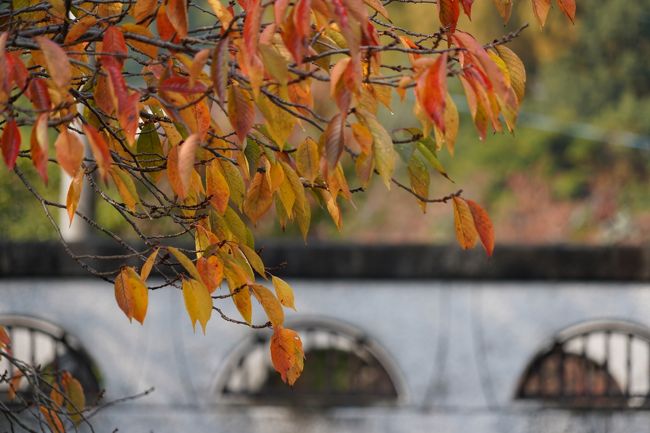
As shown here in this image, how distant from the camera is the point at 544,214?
1811 cm

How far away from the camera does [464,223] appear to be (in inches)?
85.4

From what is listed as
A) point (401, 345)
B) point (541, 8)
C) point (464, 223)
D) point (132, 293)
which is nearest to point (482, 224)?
point (464, 223)

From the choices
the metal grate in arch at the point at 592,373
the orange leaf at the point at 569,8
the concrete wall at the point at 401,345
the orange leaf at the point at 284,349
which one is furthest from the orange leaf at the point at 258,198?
the metal grate in arch at the point at 592,373

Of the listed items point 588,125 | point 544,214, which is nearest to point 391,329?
point 544,214

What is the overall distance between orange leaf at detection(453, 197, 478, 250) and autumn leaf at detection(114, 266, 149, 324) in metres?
0.63

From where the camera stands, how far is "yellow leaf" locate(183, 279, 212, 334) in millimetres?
1949

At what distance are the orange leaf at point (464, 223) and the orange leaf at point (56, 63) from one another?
2.65ft

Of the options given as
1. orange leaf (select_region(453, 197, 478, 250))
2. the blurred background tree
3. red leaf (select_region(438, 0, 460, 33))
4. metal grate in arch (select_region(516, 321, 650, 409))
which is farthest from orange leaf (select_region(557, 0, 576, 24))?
the blurred background tree

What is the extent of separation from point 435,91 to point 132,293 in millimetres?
731

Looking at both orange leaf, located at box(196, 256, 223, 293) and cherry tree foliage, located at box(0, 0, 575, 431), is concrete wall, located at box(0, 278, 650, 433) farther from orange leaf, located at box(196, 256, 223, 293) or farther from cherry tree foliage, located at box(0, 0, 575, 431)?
orange leaf, located at box(196, 256, 223, 293)

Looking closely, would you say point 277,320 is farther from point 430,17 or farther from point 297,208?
point 430,17

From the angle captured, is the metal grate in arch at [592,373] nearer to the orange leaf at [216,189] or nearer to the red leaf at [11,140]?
the orange leaf at [216,189]

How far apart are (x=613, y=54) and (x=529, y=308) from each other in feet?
48.6

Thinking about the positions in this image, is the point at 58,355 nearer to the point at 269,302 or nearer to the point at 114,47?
the point at 269,302
